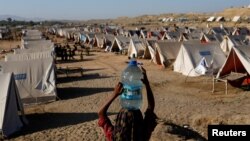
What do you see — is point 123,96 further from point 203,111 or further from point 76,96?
point 76,96

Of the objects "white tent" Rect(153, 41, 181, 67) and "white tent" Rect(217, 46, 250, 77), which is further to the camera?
"white tent" Rect(153, 41, 181, 67)

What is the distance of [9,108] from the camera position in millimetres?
13930

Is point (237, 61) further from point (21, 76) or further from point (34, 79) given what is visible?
point (21, 76)

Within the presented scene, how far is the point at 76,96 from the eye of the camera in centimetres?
1936

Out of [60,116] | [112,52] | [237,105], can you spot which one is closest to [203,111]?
[237,105]

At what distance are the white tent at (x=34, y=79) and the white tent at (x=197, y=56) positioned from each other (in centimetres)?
893

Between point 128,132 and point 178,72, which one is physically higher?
point 128,132

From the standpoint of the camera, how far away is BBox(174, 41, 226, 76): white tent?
2387 centimetres

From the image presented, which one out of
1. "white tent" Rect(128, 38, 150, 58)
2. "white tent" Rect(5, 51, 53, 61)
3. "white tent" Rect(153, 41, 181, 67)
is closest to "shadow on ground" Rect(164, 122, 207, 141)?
"white tent" Rect(5, 51, 53, 61)

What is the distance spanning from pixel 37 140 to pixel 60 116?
116 inches

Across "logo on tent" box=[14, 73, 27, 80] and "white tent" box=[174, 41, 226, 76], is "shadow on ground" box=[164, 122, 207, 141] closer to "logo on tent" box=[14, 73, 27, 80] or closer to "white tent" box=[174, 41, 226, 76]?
"logo on tent" box=[14, 73, 27, 80]

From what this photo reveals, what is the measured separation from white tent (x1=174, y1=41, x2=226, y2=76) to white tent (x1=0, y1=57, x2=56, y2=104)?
8.93 meters

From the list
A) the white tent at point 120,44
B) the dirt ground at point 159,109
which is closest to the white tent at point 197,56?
the dirt ground at point 159,109

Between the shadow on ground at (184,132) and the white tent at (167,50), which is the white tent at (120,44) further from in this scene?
the shadow on ground at (184,132)
